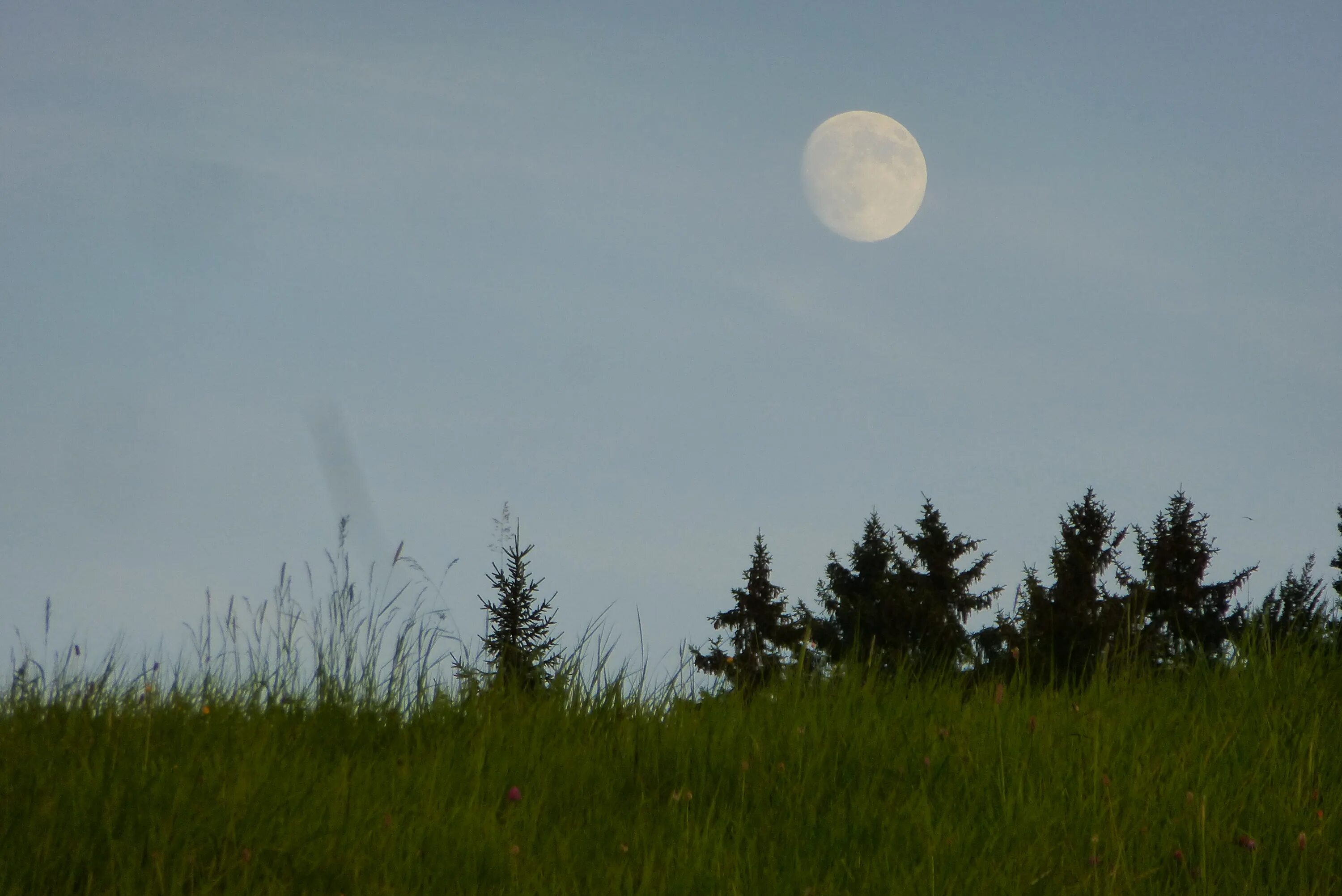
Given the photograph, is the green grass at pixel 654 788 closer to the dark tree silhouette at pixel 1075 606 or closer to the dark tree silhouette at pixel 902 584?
the dark tree silhouette at pixel 1075 606

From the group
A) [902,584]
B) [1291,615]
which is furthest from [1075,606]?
[1291,615]

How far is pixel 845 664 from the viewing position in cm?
625

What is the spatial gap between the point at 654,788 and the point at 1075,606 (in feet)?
112

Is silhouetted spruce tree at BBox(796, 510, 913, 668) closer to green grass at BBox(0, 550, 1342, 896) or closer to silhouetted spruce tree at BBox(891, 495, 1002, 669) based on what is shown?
silhouetted spruce tree at BBox(891, 495, 1002, 669)

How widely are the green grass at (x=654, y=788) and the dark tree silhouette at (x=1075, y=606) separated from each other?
55 centimetres

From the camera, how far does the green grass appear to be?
3.94 meters

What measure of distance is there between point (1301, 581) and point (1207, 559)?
31.7 metres

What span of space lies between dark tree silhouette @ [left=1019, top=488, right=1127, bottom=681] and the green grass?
1.80 ft

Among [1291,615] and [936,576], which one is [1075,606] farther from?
[1291,615]

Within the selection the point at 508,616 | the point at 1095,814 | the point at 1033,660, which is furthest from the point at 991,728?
the point at 508,616

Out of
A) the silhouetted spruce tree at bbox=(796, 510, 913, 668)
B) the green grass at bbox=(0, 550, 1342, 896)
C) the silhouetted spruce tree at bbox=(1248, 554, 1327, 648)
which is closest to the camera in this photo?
the green grass at bbox=(0, 550, 1342, 896)

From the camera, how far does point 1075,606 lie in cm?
3588

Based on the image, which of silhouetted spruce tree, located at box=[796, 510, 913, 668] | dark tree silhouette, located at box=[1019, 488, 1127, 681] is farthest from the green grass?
silhouetted spruce tree, located at box=[796, 510, 913, 668]

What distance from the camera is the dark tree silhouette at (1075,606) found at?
682 cm
